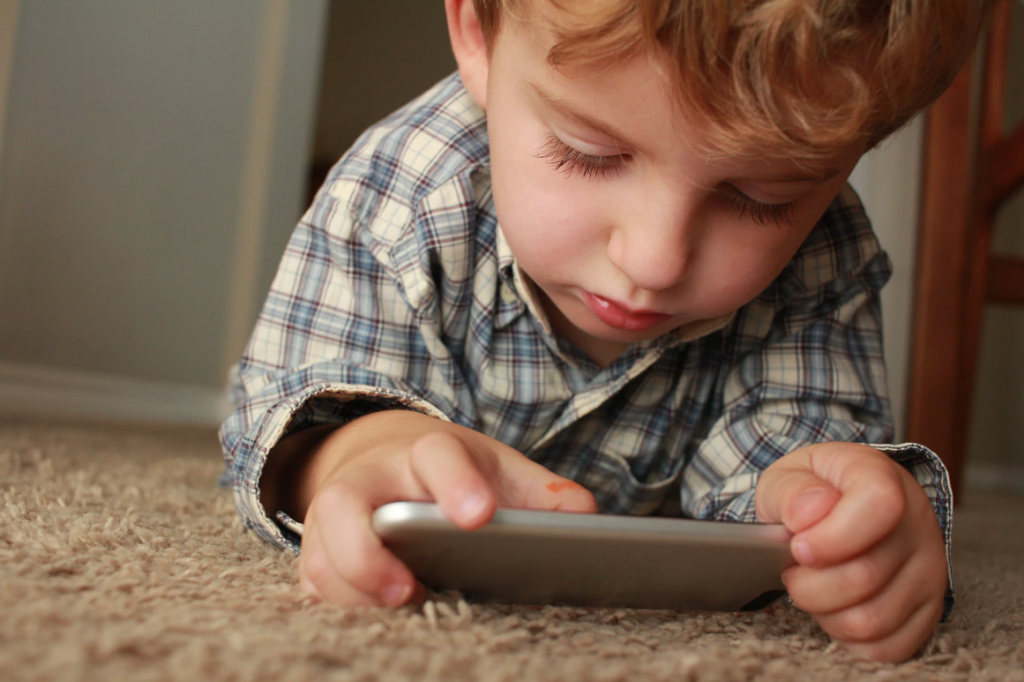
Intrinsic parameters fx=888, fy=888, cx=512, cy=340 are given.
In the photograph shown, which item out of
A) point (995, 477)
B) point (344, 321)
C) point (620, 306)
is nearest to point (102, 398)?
point (344, 321)

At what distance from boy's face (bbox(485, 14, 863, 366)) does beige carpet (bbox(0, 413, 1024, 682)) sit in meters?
0.17

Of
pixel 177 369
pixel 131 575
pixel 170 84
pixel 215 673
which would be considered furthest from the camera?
pixel 177 369

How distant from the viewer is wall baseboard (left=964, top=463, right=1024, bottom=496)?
90.8 inches

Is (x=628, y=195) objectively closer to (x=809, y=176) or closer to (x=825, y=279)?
(x=809, y=176)

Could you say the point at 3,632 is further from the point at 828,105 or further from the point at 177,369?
the point at 177,369

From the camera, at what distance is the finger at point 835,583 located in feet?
1.26

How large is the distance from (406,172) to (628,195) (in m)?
0.27

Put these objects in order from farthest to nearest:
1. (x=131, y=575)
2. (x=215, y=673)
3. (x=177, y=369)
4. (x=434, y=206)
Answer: (x=177, y=369) → (x=434, y=206) → (x=131, y=575) → (x=215, y=673)

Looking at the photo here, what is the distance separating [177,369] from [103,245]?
1.03ft

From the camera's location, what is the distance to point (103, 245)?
1436 millimetres

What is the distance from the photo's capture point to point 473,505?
0.32 metres

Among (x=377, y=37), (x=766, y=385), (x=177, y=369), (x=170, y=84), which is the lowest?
(x=177, y=369)

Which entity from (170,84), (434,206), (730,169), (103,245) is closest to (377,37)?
(170,84)

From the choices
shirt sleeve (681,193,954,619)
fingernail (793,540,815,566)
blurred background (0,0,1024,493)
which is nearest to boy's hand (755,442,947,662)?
fingernail (793,540,815,566)
